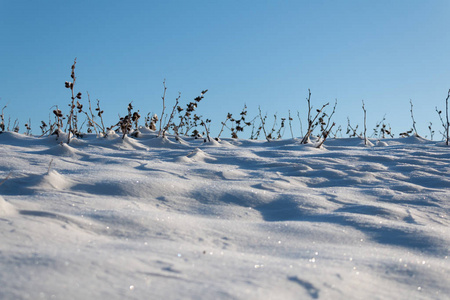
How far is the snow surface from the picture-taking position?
3.06ft

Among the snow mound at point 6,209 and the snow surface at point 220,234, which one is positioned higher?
the snow mound at point 6,209

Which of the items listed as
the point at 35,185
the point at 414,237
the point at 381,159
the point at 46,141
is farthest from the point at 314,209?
the point at 46,141

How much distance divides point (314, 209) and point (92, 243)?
1051mm

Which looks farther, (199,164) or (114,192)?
(199,164)

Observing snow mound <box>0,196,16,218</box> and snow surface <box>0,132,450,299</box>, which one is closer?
snow surface <box>0,132,450,299</box>

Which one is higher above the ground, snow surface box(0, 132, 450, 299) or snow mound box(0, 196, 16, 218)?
snow mound box(0, 196, 16, 218)

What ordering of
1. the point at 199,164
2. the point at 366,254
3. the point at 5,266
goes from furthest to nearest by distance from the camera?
1. the point at 199,164
2. the point at 366,254
3. the point at 5,266

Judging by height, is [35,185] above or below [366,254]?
above

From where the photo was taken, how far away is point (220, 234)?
1418 millimetres

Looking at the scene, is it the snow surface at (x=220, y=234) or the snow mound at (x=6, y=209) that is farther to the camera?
the snow mound at (x=6, y=209)

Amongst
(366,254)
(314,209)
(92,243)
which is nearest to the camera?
(92,243)

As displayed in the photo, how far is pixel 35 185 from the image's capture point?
6.43 ft

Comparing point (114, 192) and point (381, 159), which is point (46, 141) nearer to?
point (114, 192)

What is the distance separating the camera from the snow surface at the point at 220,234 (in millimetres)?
932
